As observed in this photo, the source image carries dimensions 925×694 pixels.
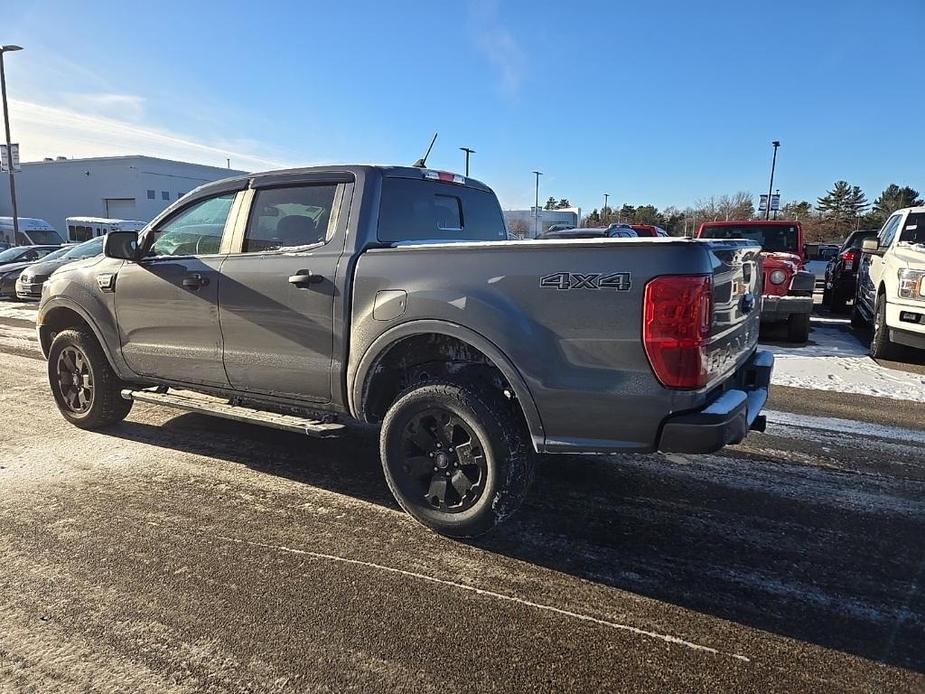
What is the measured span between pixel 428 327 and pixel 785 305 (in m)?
7.71

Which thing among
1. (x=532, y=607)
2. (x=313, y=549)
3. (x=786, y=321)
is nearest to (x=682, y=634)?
(x=532, y=607)

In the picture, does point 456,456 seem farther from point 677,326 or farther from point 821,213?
point 821,213

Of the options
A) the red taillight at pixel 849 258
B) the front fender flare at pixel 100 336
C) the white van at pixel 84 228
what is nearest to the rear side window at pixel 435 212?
the front fender flare at pixel 100 336

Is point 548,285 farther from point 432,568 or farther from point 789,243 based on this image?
point 789,243

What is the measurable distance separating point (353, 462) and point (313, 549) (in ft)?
4.13

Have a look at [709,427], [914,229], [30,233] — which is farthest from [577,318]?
[30,233]

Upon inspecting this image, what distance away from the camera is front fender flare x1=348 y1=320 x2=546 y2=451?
2982 mm

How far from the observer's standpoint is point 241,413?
13.2 ft

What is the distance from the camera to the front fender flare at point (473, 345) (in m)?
2.98

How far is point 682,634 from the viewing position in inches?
98.0

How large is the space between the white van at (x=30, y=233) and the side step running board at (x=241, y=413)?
2815cm

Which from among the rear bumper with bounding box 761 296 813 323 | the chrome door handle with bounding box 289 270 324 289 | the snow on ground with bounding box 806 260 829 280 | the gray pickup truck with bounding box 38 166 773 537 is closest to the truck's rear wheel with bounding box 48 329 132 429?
the gray pickup truck with bounding box 38 166 773 537

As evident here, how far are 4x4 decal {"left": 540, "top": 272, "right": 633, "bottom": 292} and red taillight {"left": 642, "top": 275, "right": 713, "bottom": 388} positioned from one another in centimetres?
11

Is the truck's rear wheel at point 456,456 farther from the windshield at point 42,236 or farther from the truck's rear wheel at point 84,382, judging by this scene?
the windshield at point 42,236
